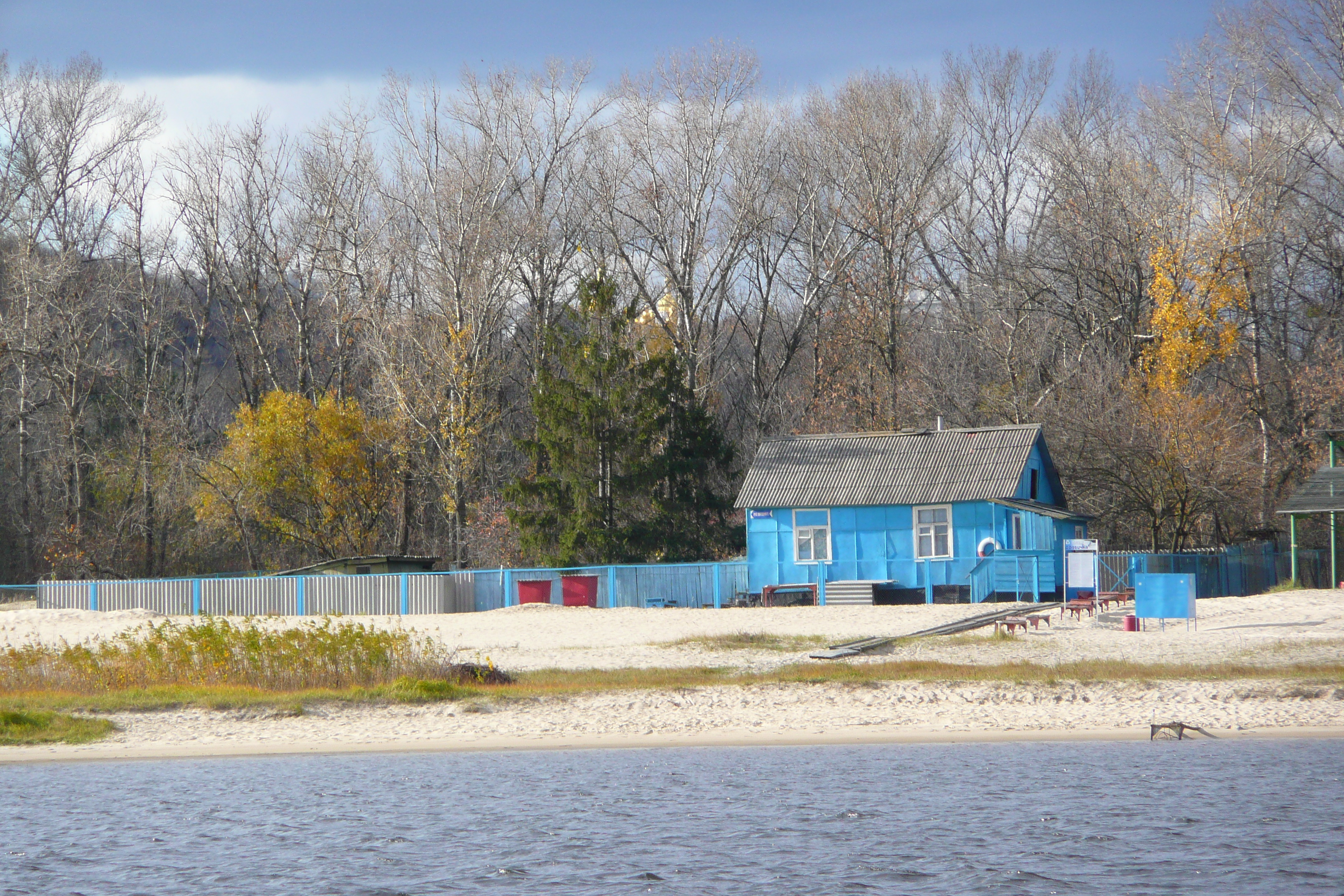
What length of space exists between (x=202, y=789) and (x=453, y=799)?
11.5 ft

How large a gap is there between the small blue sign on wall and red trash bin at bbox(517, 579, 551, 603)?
1702 cm

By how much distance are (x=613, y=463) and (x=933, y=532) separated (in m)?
11.2

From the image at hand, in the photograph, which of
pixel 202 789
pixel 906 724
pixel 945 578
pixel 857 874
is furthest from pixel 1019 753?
pixel 945 578

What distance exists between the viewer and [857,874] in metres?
12.0

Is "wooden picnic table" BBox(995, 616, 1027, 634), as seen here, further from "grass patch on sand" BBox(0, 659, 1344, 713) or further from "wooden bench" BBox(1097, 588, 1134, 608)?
"grass patch on sand" BBox(0, 659, 1344, 713)

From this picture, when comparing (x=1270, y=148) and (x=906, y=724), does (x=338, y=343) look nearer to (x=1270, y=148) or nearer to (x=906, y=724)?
(x=1270, y=148)

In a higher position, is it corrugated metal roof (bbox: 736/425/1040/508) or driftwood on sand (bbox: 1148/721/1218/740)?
corrugated metal roof (bbox: 736/425/1040/508)

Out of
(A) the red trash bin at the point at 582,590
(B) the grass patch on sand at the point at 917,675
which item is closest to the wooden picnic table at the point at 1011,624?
(B) the grass patch on sand at the point at 917,675

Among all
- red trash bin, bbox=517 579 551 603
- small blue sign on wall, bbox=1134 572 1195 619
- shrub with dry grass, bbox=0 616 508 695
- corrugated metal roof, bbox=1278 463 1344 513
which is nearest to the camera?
shrub with dry grass, bbox=0 616 508 695

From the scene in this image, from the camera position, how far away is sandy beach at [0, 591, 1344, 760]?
19.0 meters

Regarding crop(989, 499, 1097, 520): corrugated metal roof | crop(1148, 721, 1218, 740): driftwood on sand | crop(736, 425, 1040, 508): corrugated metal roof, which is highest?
crop(736, 425, 1040, 508): corrugated metal roof

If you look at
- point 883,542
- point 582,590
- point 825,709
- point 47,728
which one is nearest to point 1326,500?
point 883,542

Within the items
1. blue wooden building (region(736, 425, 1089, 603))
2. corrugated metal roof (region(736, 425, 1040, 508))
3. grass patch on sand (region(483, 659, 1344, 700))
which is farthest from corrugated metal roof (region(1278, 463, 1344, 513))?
grass patch on sand (region(483, 659, 1344, 700))

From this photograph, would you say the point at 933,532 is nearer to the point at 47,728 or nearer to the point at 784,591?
the point at 784,591
